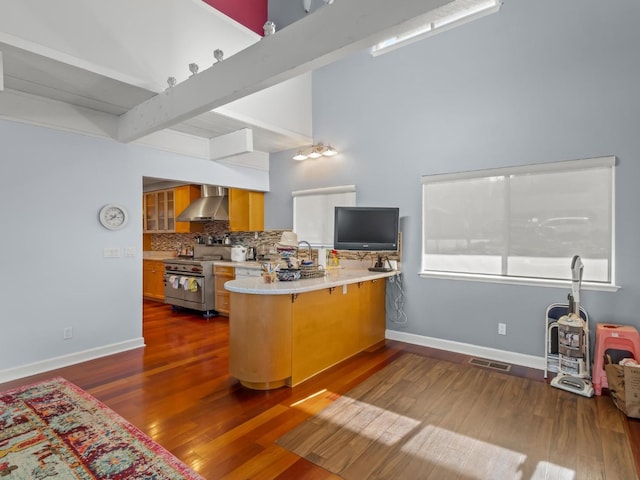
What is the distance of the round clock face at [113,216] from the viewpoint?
3.80 metres

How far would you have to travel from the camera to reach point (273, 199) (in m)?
5.80

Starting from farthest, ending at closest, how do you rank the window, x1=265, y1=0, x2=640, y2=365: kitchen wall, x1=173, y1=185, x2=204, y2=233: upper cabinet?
x1=173, y1=185, x2=204, y2=233: upper cabinet, the window, x1=265, y1=0, x2=640, y2=365: kitchen wall

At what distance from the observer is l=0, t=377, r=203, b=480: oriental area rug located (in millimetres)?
1900

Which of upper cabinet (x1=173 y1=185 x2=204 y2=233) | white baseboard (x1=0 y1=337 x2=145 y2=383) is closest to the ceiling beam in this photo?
white baseboard (x1=0 y1=337 x2=145 y2=383)

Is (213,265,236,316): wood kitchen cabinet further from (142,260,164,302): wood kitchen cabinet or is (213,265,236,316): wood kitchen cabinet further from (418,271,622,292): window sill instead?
(418,271,622,292): window sill

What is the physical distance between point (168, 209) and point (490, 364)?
625 cm

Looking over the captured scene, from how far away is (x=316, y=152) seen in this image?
4949 mm

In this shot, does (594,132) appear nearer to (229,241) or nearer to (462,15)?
(462,15)

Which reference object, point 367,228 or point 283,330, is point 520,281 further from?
point 283,330

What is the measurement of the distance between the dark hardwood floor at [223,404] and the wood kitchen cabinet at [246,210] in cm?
220

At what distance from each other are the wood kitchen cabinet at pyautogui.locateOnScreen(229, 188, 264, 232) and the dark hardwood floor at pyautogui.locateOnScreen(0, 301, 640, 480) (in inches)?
86.5

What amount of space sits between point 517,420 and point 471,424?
363 mm

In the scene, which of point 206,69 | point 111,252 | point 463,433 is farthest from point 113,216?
point 463,433

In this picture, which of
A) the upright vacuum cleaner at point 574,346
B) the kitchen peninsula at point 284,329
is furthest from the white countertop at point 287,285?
the upright vacuum cleaner at point 574,346
